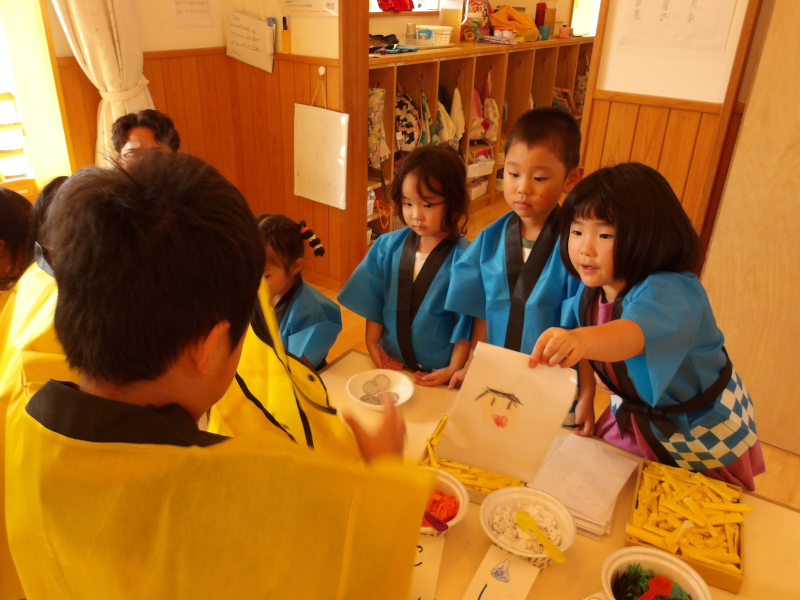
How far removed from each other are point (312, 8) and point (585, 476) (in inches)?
110

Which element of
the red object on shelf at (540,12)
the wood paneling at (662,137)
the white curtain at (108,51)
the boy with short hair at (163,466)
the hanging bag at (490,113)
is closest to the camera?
the boy with short hair at (163,466)

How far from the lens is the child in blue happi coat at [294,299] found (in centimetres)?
171

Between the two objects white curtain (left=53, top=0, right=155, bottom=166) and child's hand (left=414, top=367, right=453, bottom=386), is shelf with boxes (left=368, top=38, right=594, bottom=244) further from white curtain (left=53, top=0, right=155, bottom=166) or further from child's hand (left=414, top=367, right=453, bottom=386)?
child's hand (left=414, top=367, right=453, bottom=386)

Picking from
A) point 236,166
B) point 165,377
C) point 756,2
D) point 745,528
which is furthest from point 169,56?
point 745,528

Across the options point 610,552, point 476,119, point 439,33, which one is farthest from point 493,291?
point 476,119

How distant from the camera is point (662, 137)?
2568 millimetres

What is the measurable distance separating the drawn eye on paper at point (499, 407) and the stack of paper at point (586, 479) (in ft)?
0.69

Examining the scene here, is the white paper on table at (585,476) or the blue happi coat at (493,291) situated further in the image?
the blue happi coat at (493,291)

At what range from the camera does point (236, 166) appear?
3.67 metres

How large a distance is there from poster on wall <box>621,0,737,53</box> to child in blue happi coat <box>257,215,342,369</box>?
177 centimetres

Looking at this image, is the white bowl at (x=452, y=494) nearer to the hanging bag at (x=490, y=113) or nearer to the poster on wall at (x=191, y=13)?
Result: the poster on wall at (x=191, y=13)

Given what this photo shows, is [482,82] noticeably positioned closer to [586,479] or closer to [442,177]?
[442,177]

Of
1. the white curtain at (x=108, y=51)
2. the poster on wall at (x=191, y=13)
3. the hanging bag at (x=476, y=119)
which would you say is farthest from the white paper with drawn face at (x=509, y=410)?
the hanging bag at (x=476, y=119)

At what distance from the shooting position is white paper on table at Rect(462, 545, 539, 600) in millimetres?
875
